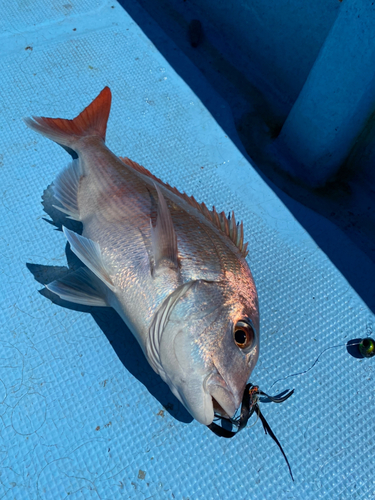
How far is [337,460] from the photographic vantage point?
1572 mm

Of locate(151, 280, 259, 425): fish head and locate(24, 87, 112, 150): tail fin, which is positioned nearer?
locate(151, 280, 259, 425): fish head

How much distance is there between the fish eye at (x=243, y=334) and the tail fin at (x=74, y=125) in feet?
4.01

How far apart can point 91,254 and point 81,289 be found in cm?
20

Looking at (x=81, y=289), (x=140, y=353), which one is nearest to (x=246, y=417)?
(x=140, y=353)

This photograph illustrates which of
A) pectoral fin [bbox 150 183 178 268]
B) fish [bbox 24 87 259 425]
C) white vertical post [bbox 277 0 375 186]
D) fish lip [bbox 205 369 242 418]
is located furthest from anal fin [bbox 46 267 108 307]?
white vertical post [bbox 277 0 375 186]

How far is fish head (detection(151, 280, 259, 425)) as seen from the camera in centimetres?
117

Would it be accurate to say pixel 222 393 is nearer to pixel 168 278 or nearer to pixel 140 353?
pixel 168 278

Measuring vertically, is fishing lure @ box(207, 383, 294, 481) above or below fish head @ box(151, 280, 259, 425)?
below

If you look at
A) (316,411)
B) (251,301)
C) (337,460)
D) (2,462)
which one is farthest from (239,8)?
(2,462)

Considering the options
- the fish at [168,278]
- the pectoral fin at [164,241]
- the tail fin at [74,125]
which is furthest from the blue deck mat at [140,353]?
the pectoral fin at [164,241]

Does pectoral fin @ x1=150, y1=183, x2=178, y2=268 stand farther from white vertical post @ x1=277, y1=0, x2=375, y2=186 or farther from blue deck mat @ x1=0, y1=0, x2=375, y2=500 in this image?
white vertical post @ x1=277, y1=0, x2=375, y2=186

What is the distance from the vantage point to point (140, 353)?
1.62 meters

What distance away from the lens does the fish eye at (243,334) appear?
4.03 feet

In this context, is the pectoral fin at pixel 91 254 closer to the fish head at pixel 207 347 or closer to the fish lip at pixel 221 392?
the fish head at pixel 207 347
